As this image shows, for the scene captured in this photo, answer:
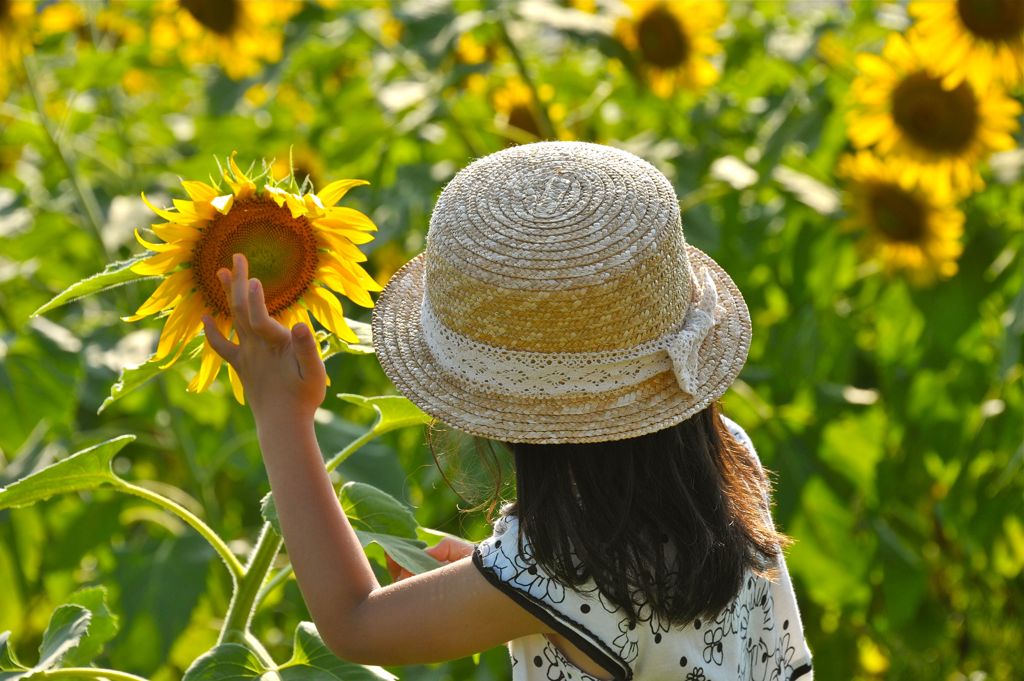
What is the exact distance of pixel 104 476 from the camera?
1.24 metres

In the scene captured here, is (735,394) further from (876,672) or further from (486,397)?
(486,397)

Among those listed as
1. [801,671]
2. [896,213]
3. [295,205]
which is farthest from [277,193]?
[896,213]

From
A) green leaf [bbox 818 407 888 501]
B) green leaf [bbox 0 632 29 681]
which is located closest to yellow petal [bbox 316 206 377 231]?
green leaf [bbox 0 632 29 681]

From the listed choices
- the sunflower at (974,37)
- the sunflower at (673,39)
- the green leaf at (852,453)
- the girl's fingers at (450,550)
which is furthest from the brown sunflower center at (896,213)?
the girl's fingers at (450,550)

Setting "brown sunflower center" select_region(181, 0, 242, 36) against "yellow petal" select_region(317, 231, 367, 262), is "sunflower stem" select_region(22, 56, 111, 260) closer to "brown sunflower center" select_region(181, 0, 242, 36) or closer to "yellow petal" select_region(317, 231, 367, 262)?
"brown sunflower center" select_region(181, 0, 242, 36)

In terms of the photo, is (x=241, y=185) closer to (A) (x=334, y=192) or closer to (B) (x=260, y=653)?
(A) (x=334, y=192)

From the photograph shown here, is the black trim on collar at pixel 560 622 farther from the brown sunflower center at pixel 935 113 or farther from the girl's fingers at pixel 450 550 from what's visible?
the brown sunflower center at pixel 935 113

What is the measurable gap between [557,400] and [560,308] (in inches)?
2.9

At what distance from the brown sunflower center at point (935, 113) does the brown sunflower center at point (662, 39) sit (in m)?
0.55

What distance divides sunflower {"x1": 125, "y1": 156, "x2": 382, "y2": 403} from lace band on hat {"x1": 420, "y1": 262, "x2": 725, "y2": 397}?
127mm

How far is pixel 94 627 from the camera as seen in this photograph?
4.34 feet

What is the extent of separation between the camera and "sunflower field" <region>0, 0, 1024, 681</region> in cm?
224

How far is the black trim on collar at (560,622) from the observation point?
3.64 feet

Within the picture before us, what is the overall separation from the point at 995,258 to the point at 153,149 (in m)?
1.77
